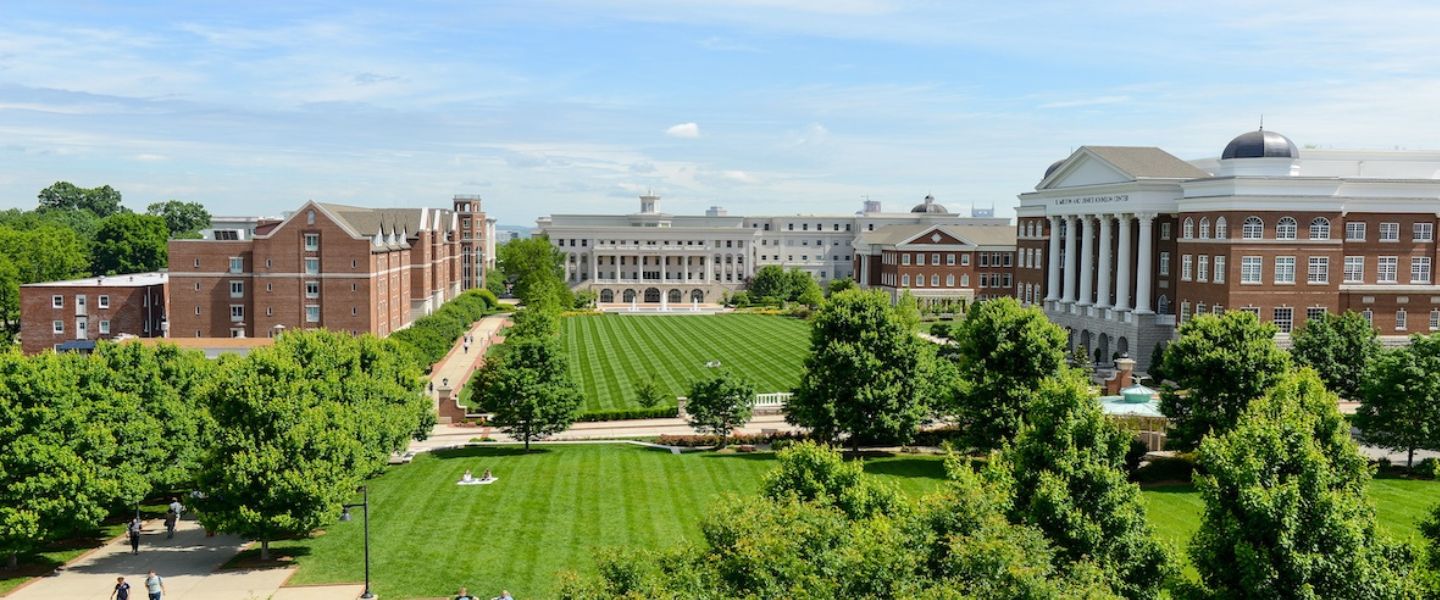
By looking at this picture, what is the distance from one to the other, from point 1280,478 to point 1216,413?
20381 millimetres

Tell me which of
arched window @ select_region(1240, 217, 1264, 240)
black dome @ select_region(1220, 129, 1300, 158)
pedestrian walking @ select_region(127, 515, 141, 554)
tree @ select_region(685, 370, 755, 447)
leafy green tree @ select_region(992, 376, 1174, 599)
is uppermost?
black dome @ select_region(1220, 129, 1300, 158)

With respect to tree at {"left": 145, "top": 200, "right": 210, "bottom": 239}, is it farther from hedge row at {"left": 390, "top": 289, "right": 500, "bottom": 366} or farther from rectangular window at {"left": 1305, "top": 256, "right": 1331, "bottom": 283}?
rectangular window at {"left": 1305, "top": 256, "right": 1331, "bottom": 283}

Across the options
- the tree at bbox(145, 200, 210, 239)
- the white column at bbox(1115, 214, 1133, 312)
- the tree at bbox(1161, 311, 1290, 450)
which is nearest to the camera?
the tree at bbox(1161, 311, 1290, 450)

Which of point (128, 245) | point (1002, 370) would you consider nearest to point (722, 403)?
point (1002, 370)

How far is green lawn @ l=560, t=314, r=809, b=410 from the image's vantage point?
72.6 metres

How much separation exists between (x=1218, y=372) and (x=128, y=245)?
136 metres

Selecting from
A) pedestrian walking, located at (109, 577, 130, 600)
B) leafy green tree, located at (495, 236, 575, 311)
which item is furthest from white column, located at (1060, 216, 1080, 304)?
pedestrian walking, located at (109, 577, 130, 600)

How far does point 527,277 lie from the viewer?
13612cm

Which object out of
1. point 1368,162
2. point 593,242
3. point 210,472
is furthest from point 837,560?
point 593,242

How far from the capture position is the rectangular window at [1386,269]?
70250 millimetres

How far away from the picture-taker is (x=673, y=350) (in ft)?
303

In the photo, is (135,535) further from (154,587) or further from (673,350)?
(673,350)

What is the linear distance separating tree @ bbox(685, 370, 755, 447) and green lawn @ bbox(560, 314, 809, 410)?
13.3 m

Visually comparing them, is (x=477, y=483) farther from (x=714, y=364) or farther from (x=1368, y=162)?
(x=1368, y=162)
